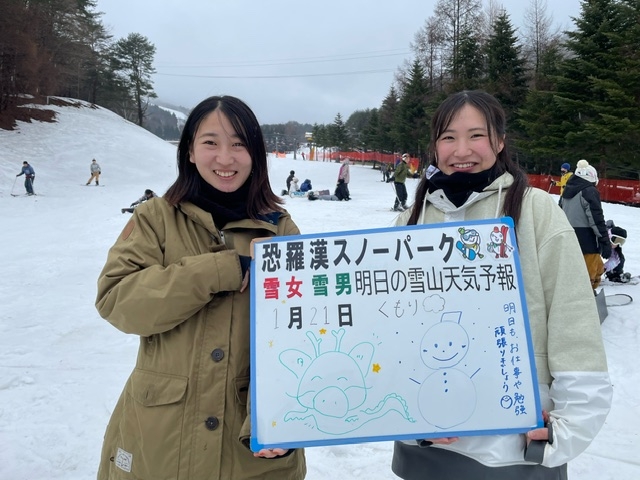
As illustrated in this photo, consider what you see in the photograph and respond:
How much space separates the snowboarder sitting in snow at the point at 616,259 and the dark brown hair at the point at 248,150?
21.6 ft

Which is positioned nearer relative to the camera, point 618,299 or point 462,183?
point 462,183

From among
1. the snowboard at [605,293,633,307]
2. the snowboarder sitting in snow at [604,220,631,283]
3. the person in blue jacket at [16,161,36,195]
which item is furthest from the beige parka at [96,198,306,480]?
the person in blue jacket at [16,161,36,195]

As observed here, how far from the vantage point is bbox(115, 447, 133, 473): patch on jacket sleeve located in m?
1.64

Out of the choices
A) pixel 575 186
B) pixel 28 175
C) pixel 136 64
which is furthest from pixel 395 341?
pixel 136 64

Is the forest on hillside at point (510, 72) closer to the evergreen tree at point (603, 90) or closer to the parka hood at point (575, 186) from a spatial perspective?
the evergreen tree at point (603, 90)

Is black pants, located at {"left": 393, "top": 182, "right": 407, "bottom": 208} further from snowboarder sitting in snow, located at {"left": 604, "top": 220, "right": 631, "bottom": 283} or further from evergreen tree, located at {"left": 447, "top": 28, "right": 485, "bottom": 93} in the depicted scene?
evergreen tree, located at {"left": 447, "top": 28, "right": 485, "bottom": 93}

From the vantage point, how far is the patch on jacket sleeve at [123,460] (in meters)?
1.64

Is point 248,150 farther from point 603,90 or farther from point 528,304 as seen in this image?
point 603,90

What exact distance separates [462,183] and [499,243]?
1.01ft

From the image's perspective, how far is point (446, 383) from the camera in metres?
1.50

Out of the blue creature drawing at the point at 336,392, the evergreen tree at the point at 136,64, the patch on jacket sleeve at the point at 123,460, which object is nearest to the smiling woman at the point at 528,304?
the blue creature drawing at the point at 336,392

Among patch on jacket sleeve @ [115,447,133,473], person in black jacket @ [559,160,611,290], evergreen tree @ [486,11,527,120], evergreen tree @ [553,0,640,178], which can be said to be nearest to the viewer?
patch on jacket sleeve @ [115,447,133,473]

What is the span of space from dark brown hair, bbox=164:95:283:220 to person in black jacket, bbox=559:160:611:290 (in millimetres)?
5364

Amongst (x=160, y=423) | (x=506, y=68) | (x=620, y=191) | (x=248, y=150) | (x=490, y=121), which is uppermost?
(x=506, y=68)
